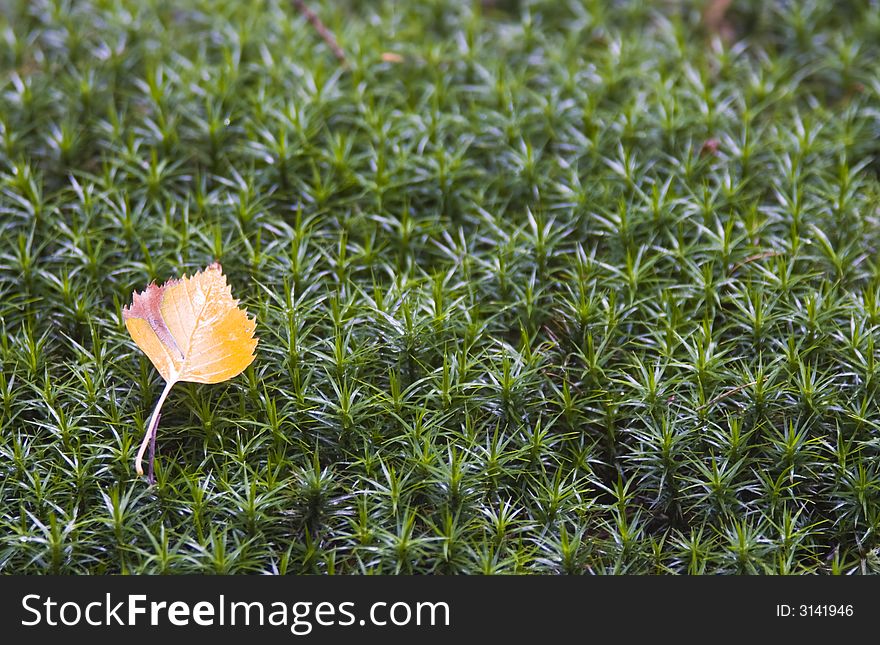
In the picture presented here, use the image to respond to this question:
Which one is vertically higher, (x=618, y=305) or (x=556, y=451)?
(x=618, y=305)

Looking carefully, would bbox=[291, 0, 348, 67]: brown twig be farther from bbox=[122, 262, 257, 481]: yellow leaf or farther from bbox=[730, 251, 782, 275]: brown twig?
bbox=[730, 251, 782, 275]: brown twig

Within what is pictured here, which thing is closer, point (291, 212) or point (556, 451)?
point (556, 451)

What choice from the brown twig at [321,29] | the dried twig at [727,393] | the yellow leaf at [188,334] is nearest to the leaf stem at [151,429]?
the yellow leaf at [188,334]

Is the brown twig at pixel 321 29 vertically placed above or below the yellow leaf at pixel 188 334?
above

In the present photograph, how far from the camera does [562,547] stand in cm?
183

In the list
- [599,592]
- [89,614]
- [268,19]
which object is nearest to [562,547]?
[599,592]

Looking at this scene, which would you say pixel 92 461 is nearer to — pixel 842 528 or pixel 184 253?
pixel 184 253

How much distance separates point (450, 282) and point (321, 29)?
1.20 m

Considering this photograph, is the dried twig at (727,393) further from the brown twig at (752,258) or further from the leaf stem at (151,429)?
the leaf stem at (151,429)

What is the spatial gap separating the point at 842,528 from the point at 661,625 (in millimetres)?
499

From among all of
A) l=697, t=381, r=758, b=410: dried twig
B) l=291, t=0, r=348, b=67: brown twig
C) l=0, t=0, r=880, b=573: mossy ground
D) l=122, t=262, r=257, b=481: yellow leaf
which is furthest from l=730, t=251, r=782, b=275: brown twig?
l=291, t=0, r=348, b=67: brown twig

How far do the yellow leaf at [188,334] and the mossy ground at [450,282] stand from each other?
11cm

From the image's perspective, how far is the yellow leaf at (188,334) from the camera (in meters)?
1.96

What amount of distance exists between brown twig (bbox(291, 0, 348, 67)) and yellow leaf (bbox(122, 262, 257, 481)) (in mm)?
1206
